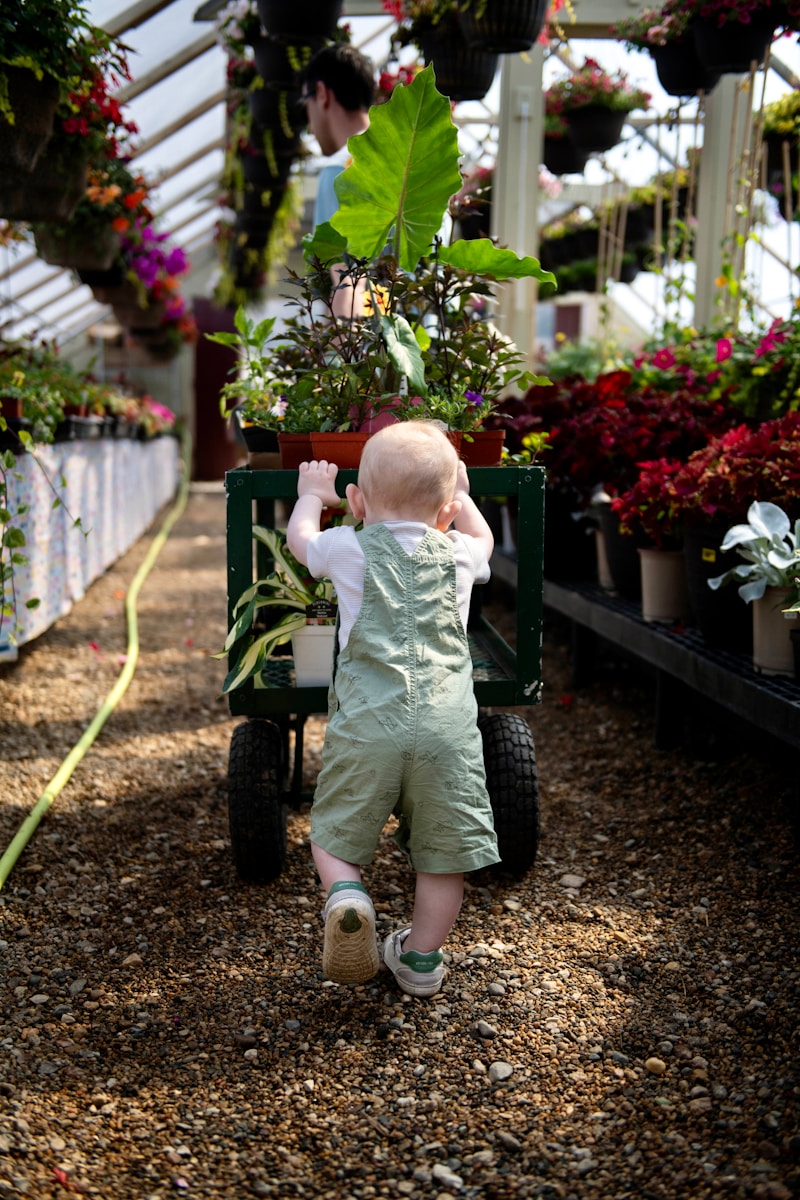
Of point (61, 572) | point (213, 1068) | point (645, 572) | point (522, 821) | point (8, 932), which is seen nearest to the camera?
point (213, 1068)

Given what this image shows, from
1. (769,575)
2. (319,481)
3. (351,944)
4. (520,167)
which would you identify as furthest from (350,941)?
(520,167)

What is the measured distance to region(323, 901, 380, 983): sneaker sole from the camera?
172 cm

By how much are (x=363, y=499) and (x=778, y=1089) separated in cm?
113

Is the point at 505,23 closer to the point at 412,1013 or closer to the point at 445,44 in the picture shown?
the point at 445,44

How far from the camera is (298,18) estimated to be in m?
4.07

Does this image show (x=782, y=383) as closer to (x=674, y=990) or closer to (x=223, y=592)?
(x=674, y=990)

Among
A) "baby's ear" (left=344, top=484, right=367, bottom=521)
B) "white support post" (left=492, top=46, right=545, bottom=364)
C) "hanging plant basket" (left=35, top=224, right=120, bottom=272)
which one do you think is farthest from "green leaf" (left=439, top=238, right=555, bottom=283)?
"hanging plant basket" (left=35, top=224, right=120, bottom=272)

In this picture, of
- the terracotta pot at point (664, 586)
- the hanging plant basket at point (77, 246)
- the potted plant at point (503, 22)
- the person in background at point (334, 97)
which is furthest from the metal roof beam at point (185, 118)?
the terracotta pot at point (664, 586)

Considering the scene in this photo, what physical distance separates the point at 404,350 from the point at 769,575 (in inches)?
38.6

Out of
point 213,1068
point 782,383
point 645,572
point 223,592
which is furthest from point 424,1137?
point 223,592

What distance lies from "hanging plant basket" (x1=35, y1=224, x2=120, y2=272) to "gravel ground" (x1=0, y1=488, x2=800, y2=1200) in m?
3.10

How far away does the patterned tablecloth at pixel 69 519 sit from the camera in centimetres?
375

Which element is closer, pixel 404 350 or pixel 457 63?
pixel 404 350

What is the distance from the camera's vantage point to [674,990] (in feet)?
6.25
